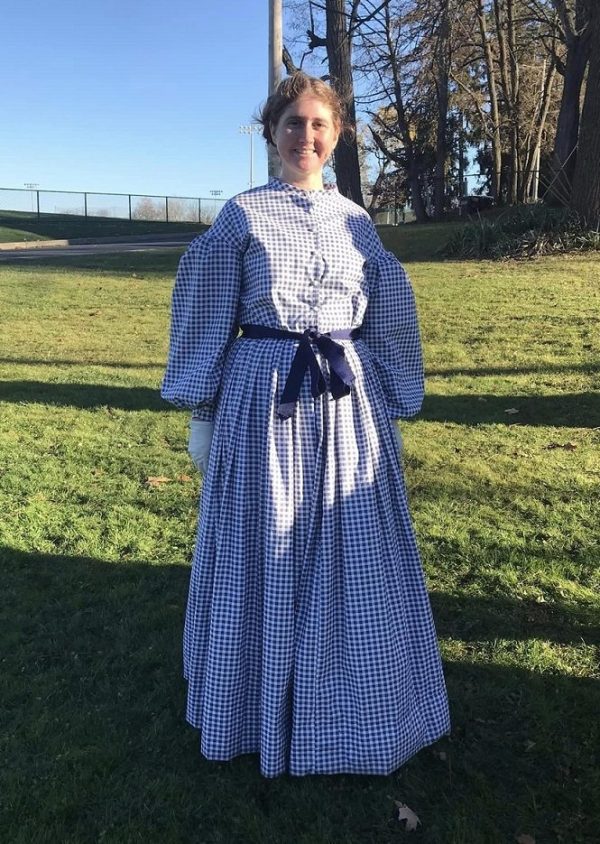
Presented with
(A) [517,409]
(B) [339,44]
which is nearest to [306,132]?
(A) [517,409]

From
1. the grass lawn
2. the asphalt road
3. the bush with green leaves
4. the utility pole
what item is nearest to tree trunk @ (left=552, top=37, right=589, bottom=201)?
the bush with green leaves

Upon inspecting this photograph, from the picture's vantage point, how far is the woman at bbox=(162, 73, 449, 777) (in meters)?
2.14

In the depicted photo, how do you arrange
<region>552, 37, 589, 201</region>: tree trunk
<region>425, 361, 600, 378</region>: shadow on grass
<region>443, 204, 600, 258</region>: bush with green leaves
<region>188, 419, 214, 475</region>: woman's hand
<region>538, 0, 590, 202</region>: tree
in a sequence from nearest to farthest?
<region>188, 419, 214, 475</region>: woman's hand
<region>425, 361, 600, 378</region>: shadow on grass
<region>443, 204, 600, 258</region>: bush with green leaves
<region>538, 0, 590, 202</region>: tree
<region>552, 37, 589, 201</region>: tree trunk

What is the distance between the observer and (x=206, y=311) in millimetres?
2240

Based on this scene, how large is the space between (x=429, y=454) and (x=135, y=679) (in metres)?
2.93

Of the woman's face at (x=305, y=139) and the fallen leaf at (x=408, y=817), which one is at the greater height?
the woman's face at (x=305, y=139)

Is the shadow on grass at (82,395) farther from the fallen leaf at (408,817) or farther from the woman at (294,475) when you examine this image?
the fallen leaf at (408,817)

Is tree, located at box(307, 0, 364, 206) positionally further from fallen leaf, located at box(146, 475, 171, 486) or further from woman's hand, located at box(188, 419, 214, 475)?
woman's hand, located at box(188, 419, 214, 475)

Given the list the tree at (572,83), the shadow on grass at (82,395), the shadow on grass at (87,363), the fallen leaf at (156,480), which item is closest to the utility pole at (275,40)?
the shadow on grass at (87,363)

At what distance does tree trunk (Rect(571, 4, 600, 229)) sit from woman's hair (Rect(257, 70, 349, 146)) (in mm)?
10380

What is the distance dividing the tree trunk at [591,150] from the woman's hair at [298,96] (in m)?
10.4

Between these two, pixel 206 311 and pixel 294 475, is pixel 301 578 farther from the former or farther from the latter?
pixel 206 311

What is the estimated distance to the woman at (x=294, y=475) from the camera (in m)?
2.14

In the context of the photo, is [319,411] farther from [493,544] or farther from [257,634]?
[493,544]
